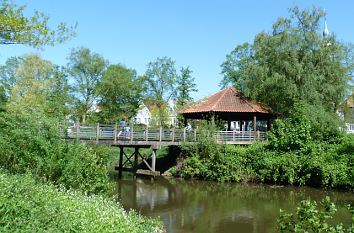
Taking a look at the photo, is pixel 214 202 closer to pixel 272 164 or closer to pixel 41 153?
pixel 272 164

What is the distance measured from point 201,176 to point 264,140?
603 centimetres

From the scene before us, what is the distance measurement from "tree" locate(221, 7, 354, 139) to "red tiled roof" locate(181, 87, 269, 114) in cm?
80

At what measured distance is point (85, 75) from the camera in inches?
2053

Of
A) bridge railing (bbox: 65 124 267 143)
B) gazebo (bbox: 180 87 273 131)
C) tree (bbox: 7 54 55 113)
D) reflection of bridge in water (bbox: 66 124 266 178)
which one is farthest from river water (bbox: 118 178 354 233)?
tree (bbox: 7 54 55 113)

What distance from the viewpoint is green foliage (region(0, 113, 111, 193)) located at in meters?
13.3

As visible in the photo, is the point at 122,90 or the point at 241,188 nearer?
the point at 241,188

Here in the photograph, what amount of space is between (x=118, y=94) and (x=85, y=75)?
4839mm

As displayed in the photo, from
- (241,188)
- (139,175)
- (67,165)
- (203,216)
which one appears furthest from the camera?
(139,175)

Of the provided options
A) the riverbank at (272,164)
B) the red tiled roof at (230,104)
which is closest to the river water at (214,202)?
the riverbank at (272,164)

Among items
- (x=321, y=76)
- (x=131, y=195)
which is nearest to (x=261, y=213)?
(x=131, y=195)

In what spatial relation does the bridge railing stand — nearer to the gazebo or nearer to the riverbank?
the riverbank

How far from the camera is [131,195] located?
74.7 feet

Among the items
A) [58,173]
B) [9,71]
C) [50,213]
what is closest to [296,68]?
[58,173]

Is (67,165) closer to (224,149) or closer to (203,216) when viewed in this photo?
(203,216)
